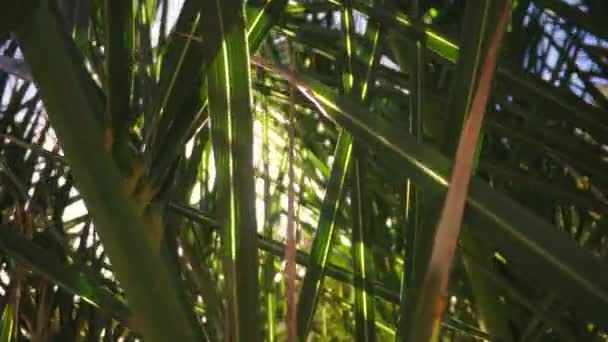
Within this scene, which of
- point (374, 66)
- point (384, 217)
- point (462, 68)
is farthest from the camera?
point (384, 217)

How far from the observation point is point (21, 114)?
639mm

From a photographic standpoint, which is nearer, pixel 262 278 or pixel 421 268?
pixel 421 268

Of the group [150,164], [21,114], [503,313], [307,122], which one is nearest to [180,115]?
[150,164]

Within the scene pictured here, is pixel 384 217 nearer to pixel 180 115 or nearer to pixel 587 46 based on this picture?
pixel 587 46

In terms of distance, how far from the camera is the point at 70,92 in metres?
0.24

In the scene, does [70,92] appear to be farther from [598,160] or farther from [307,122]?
[307,122]

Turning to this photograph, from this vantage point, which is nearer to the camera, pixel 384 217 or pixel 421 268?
pixel 421 268

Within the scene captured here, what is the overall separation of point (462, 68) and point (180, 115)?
0.37 ft

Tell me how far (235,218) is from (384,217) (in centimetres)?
49

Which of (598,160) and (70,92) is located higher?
(70,92)

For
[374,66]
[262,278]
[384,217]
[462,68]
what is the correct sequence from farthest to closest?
[384,217] → [262,278] → [374,66] → [462,68]

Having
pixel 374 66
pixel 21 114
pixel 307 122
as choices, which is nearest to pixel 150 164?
pixel 374 66

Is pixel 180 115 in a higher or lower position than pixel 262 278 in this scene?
higher

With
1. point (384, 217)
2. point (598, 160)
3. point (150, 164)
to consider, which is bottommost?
point (384, 217)
